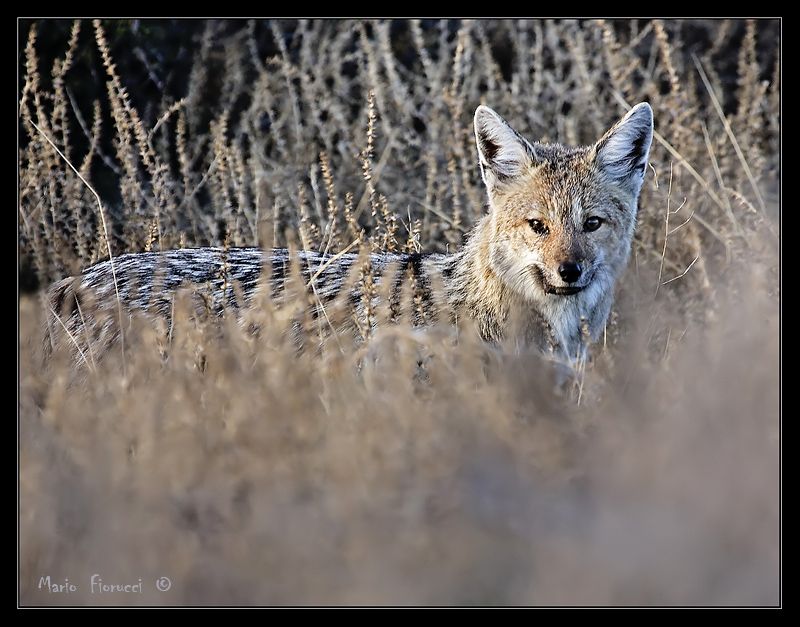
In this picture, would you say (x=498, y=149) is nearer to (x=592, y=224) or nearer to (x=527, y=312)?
(x=592, y=224)

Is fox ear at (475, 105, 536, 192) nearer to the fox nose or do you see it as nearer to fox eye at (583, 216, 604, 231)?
fox eye at (583, 216, 604, 231)

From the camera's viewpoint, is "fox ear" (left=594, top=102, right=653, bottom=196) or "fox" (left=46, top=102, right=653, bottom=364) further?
"fox ear" (left=594, top=102, right=653, bottom=196)

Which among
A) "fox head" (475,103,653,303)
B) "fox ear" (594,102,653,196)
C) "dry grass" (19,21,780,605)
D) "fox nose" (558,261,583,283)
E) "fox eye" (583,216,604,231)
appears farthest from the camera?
"fox ear" (594,102,653,196)

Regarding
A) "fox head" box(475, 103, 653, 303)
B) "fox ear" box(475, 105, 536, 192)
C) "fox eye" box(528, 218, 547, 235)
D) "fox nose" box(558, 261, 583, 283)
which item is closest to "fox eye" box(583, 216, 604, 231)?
"fox head" box(475, 103, 653, 303)

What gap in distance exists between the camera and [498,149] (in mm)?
5184

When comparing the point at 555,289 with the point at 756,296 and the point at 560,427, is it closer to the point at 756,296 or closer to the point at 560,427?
the point at 756,296

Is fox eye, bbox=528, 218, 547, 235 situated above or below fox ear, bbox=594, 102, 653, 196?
below

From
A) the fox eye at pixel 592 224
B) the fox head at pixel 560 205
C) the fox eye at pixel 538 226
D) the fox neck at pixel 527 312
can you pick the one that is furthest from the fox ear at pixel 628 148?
the fox neck at pixel 527 312

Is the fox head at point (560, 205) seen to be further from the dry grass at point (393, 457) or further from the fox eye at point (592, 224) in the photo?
the dry grass at point (393, 457)

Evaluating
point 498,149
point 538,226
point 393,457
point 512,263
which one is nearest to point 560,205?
point 538,226

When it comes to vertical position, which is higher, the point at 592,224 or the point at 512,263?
the point at 592,224

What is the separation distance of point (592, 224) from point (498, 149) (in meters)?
0.65

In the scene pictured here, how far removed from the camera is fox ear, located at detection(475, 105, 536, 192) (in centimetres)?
511

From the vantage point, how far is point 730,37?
9672mm
